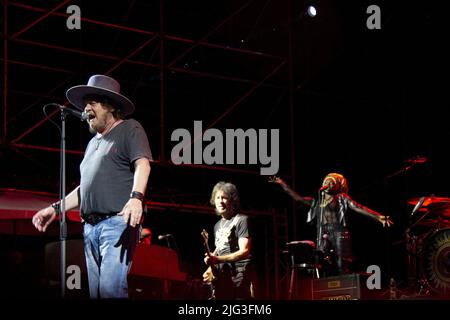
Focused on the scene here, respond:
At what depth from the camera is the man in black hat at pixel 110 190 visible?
529 cm

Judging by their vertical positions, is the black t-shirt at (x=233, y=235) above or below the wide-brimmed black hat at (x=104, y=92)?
below

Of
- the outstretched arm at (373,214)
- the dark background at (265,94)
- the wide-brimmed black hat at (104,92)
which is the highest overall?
the dark background at (265,94)

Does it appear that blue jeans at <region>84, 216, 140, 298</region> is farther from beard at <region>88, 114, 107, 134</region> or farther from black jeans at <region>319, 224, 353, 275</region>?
black jeans at <region>319, 224, 353, 275</region>

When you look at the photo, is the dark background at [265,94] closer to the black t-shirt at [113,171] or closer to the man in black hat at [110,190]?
the man in black hat at [110,190]

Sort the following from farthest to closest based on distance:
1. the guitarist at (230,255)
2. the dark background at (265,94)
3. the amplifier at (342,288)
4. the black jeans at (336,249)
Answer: the dark background at (265,94) < the black jeans at (336,249) < the amplifier at (342,288) < the guitarist at (230,255)

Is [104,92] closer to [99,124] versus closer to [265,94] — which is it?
[99,124]

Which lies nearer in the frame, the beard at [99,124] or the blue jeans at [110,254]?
the blue jeans at [110,254]

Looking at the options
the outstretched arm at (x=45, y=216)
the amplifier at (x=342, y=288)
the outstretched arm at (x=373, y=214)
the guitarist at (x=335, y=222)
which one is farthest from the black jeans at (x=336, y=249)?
the outstretched arm at (x=45, y=216)

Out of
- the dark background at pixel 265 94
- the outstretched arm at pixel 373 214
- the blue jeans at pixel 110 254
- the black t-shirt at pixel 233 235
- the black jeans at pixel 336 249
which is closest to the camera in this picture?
the blue jeans at pixel 110 254

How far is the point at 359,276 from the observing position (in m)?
9.19

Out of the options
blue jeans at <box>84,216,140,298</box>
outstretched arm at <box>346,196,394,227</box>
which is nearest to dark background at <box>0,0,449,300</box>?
outstretched arm at <box>346,196,394,227</box>

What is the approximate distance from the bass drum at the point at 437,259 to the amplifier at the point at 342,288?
1953 mm

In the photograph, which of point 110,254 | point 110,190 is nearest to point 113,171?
point 110,190

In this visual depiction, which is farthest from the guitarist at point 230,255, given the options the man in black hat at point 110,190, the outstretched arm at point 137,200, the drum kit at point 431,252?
the drum kit at point 431,252
